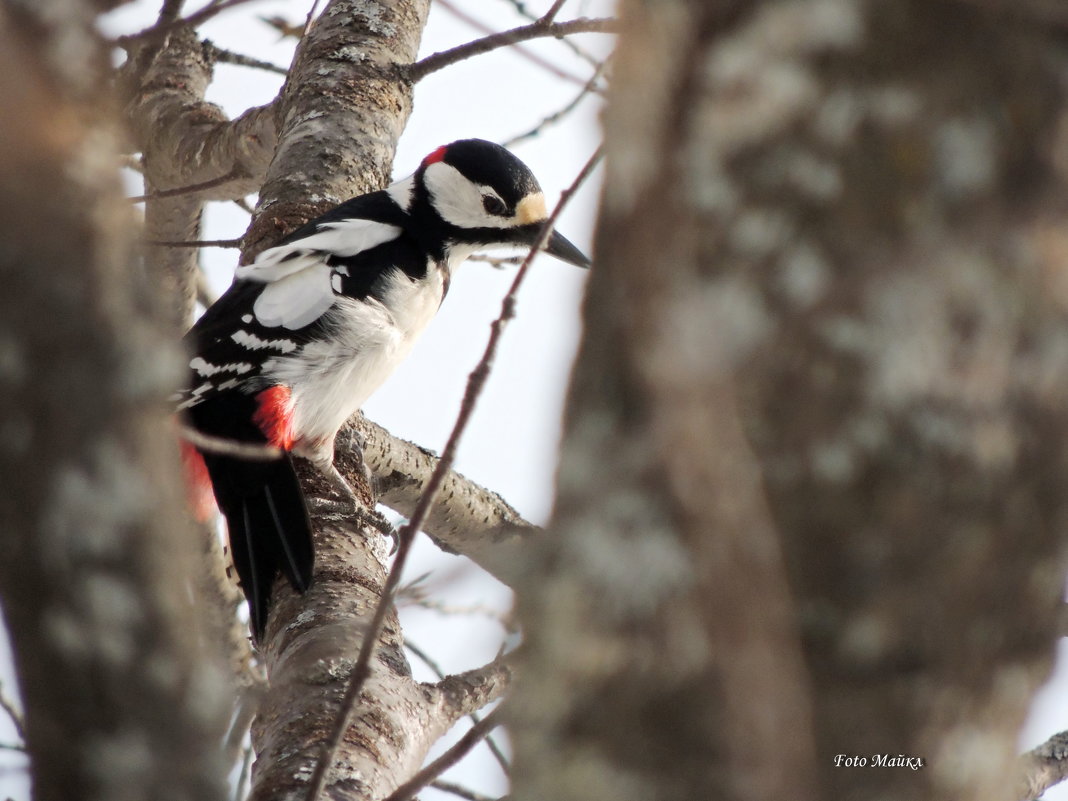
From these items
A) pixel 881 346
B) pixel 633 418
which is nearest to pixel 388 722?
pixel 633 418

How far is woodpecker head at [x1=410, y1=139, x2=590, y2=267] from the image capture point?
3828 mm

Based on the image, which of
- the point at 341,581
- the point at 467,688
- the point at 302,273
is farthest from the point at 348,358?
the point at 467,688

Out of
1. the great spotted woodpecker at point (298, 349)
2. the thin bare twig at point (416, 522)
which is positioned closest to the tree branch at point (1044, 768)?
the thin bare twig at point (416, 522)

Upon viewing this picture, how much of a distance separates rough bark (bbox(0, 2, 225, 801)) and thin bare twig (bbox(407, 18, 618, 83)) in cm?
211

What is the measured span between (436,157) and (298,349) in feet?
3.99

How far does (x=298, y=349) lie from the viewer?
3.24 metres

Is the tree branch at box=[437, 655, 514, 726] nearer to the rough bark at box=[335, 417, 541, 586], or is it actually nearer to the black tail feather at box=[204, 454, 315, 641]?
the black tail feather at box=[204, 454, 315, 641]

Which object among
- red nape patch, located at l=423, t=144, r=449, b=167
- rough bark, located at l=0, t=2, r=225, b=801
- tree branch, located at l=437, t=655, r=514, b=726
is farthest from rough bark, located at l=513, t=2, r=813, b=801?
red nape patch, located at l=423, t=144, r=449, b=167

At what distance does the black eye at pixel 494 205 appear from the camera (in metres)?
3.84

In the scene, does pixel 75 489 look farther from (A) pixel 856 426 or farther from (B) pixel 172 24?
(B) pixel 172 24

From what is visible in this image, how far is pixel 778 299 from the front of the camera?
810mm

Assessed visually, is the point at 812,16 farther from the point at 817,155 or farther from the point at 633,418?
the point at 633,418

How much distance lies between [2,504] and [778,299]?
0.57 m

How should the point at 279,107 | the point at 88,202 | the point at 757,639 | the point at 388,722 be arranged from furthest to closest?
the point at 279,107
the point at 388,722
the point at 88,202
the point at 757,639
